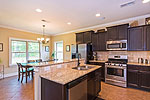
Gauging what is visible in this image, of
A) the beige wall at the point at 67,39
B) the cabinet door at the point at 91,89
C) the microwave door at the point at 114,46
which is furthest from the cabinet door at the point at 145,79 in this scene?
the beige wall at the point at 67,39

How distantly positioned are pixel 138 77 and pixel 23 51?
257 inches

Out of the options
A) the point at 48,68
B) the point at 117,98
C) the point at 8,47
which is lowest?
the point at 117,98

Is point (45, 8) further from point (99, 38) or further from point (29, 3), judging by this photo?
point (99, 38)

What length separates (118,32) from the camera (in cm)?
372

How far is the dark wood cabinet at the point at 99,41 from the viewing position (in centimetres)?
420

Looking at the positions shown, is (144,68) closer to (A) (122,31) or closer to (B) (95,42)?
(A) (122,31)

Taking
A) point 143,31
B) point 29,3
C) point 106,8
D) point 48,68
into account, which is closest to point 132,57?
point 143,31

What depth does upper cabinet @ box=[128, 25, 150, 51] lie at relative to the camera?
3.15m

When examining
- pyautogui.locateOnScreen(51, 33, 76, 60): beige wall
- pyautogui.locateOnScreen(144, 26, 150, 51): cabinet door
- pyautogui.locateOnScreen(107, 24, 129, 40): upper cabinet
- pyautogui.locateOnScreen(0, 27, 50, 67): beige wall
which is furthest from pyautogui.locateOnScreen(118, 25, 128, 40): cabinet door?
pyautogui.locateOnScreen(0, 27, 50, 67): beige wall

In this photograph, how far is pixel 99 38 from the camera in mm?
4367

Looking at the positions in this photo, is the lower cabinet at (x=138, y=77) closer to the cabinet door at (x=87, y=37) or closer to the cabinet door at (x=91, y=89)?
the cabinet door at (x=91, y=89)

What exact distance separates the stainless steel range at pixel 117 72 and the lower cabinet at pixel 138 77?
0.18 metres

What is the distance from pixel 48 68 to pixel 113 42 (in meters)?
3.22

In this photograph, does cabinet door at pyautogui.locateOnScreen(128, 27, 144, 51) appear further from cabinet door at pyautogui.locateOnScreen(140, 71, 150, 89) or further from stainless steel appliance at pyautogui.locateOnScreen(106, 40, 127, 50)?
cabinet door at pyautogui.locateOnScreen(140, 71, 150, 89)
